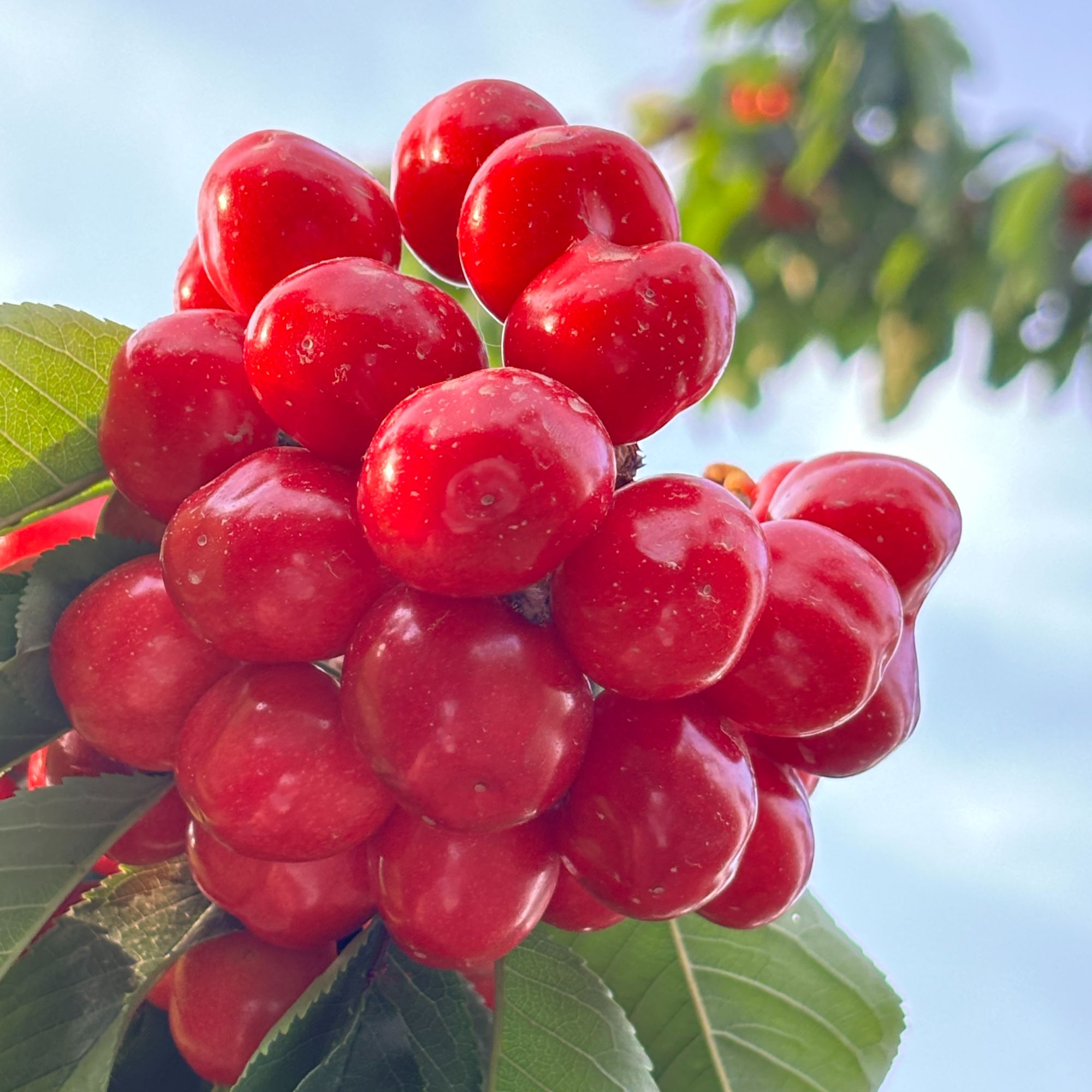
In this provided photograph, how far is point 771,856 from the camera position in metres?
0.66

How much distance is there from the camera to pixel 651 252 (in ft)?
1.87

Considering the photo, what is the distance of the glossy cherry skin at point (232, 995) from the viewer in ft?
2.33

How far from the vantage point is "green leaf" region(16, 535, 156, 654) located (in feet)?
2.16

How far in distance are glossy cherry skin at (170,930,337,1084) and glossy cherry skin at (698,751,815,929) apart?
29cm

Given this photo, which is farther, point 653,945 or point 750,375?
point 750,375

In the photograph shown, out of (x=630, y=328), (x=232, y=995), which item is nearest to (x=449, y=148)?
(x=630, y=328)

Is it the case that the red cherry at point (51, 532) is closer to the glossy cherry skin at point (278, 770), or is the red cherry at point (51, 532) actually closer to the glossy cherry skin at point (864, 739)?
the glossy cherry skin at point (278, 770)

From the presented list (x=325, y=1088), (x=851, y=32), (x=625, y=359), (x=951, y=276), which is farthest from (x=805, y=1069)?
(x=951, y=276)

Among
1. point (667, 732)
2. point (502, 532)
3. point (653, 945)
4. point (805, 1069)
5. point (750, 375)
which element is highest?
point (502, 532)

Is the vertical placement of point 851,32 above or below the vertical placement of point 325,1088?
above

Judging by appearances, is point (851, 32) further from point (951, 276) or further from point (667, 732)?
point (667, 732)

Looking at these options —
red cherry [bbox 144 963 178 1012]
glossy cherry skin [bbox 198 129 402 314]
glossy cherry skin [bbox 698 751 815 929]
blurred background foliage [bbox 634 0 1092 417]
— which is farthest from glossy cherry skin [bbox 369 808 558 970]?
blurred background foliage [bbox 634 0 1092 417]

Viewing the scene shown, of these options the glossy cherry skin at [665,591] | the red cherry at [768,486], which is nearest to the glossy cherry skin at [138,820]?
the glossy cherry skin at [665,591]

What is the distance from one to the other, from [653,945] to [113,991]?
1.31ft
